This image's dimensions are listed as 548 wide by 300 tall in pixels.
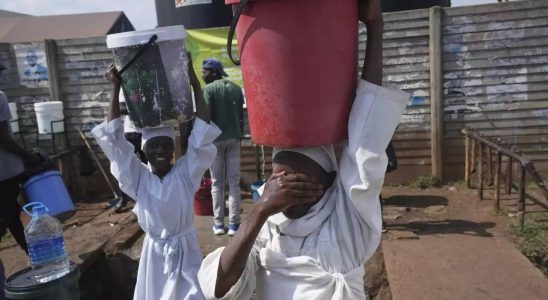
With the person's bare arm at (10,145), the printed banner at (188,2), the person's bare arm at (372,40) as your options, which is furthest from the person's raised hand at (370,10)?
the printed banner at (188,2)

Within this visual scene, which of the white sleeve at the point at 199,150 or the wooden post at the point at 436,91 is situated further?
the wooden post at the point at 436,91

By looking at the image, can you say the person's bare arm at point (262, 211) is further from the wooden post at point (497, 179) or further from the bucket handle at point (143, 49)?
the wooden post at point (497, 179)

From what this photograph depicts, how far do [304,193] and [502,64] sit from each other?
580 centimetres

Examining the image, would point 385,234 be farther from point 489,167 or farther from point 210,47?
point 210,47

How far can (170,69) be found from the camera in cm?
259

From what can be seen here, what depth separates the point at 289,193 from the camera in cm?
151

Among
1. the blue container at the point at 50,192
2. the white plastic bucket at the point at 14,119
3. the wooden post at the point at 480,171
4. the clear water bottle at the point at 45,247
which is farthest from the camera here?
the white plastic bucket at the point at 14,119

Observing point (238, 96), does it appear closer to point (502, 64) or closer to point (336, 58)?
point (502, 64)

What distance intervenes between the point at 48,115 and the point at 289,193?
6.50 m

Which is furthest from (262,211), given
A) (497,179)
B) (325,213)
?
(497,179)

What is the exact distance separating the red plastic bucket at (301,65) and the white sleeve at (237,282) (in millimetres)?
421

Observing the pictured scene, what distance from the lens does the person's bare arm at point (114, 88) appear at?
103 inches

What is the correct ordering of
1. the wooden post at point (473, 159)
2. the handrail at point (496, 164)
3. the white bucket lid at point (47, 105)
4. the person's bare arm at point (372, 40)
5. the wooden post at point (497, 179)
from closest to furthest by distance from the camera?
the person's bare arm at point (372, 40), the handrail at point (496, 164), the wooden post at point (497, 179), the wooden post at point (473, 159), the white bucket lid at point (47, 105)

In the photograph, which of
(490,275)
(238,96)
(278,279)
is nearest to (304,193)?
(278,279)
